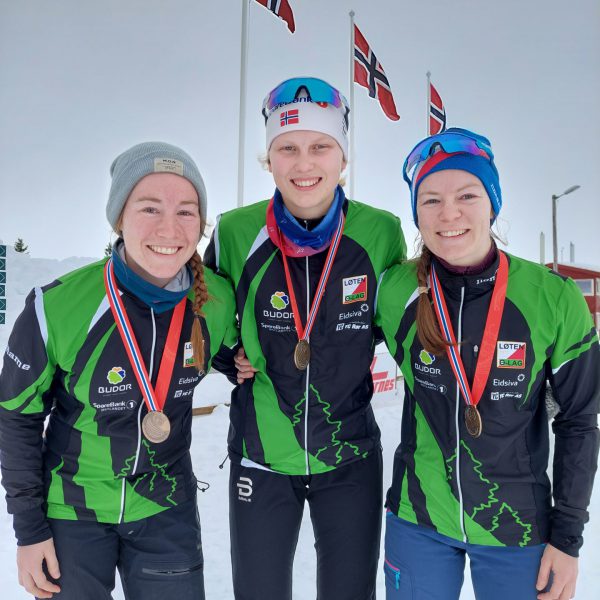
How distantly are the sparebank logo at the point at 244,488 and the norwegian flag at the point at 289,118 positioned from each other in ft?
5.87

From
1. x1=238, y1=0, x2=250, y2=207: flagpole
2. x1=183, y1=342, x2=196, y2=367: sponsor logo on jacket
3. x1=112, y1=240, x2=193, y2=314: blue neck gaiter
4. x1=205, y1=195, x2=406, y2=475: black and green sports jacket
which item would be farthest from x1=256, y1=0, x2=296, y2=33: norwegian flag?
x1=183, y1=342, x2=196, y2=367: sponsor logo on jacket

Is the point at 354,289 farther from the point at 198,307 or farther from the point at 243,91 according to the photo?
the point at 243,91

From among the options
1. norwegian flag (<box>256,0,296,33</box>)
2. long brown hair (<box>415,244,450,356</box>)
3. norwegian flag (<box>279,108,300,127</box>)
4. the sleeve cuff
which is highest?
norwegian flag (<box>256,0,296,33</box>)

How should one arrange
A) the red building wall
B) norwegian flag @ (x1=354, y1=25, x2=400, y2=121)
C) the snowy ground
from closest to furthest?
the snowy ground
norwegian flag @ (x1=354, y1=25, x2=400, y2=121)
the red building wall

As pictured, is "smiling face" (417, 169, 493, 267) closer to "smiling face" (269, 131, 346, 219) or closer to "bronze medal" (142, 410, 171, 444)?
"smiling face" (269, 131, 346, 219)

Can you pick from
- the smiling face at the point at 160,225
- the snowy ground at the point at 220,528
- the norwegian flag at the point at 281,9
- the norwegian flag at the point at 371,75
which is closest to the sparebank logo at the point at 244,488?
the smiling face at the point at 160,225

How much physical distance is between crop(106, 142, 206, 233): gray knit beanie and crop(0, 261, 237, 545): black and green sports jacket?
0.32 m

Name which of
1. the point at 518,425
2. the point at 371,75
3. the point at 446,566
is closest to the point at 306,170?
the point at 518,425

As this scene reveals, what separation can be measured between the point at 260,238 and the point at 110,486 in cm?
133

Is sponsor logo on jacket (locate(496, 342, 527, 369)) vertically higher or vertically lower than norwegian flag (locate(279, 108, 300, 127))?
lower

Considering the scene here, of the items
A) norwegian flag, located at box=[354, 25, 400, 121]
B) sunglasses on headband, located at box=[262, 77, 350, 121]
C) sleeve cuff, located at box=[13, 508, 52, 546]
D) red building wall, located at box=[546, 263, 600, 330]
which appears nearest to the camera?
sleeve cuff, located at box=[13, 508, 52, 546]

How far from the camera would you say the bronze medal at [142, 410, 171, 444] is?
207cm

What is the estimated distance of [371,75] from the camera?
11.4 metres

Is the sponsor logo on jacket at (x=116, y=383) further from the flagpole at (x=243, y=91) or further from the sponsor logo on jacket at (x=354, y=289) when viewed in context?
the flagpole at (x=243, y=91)
